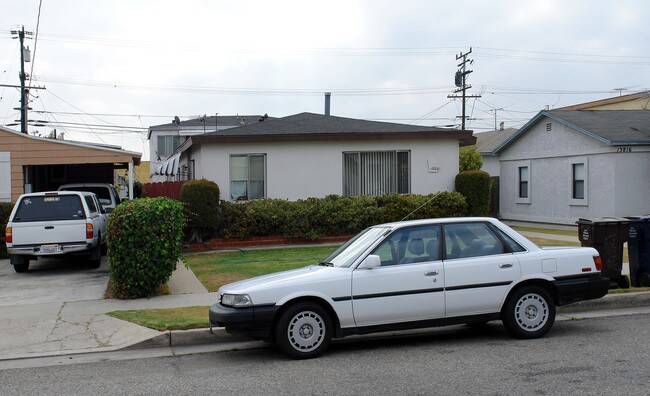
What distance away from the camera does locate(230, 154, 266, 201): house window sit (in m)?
20.0

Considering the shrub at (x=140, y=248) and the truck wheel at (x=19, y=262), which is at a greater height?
the shrub at (x=140, y=248)

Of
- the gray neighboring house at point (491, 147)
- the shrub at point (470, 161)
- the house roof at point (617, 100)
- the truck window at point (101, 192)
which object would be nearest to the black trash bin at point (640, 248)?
the truck window at point (101, 192)

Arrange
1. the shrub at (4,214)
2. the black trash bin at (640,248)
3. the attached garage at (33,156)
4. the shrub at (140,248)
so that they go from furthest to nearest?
the attached garage at (33,156), the shrub at (4,214), the shrub at (140,248), the black trash bin at (640,248)

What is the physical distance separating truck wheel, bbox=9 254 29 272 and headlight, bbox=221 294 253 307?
8.99 metres

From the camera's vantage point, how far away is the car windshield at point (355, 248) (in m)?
8.01

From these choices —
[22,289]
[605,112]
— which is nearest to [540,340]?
[22,289]

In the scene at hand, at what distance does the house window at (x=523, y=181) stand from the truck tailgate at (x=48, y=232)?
61.7 feet

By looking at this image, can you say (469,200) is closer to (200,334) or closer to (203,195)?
(203,195)

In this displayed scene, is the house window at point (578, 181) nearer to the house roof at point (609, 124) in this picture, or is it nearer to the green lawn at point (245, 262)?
the house roof at point (609, 124)

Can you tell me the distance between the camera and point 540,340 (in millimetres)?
8141

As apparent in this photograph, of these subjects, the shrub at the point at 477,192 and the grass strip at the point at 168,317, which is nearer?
the grass strip at the point at 168,317

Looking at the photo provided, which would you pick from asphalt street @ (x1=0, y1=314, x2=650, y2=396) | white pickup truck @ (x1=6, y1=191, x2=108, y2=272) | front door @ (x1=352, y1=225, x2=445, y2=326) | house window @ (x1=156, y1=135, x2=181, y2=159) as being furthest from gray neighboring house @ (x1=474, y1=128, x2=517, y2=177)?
house window @ (x1=156, y1=135, x2=181, y2=159)

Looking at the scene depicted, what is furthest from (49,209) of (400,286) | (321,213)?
(400,286)

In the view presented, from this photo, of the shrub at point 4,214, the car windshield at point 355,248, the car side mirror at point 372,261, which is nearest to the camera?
the car side mirror at point 372,261
